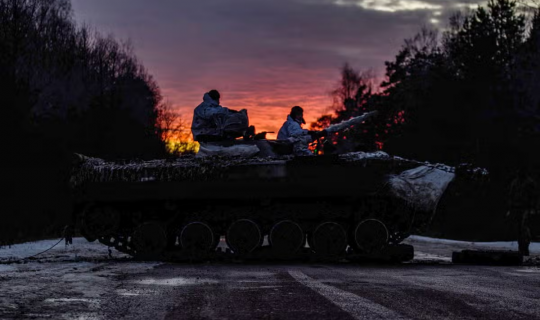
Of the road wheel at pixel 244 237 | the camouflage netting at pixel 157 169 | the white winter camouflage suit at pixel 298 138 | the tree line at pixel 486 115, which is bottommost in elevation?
the road wheel at pixel 244 237

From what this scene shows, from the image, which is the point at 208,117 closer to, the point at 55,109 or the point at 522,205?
the point at 522,205

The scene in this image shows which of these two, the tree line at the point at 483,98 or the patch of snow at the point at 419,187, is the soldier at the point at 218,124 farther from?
the tree line at the point at 483,98

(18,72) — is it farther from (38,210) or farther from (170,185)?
(170,185)

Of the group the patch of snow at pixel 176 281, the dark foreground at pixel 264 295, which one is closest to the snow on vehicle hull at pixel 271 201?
the dark foreground at pixel 264 295

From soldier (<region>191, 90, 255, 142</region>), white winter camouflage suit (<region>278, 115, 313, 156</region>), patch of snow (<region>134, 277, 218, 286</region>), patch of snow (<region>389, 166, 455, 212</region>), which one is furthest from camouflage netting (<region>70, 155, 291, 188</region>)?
patch of snow (<region>134, 277, 218, 286</region>)

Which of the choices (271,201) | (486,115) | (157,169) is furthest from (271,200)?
(486,115)

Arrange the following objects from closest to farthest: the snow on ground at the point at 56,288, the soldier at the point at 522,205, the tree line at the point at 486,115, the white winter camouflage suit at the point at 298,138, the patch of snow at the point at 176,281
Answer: the snow on ground at the point at 56,288, the patch of snow at the point at 176,281, the white winter camouflage suit at the point at 298,138, the soldier at the point at 522,205, the tree line at the point at 486,115

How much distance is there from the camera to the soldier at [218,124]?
18891 mm

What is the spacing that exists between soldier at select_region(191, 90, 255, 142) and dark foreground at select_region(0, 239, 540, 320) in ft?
19.6

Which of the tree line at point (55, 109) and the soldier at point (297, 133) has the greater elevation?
the tree line at point (55, 109)

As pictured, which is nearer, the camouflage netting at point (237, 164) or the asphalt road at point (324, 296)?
the asphalt road at point (324, 296)

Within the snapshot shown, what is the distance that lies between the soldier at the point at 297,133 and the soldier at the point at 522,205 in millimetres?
7080

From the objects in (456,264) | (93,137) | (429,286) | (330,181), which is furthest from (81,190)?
(93,137)

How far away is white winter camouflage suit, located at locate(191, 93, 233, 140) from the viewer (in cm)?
1892
